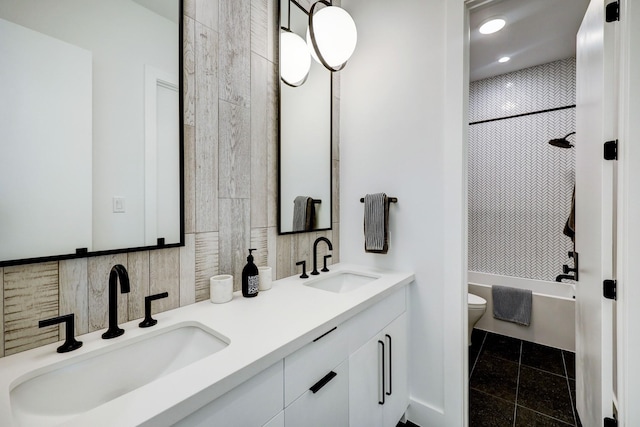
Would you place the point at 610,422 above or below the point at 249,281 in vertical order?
below

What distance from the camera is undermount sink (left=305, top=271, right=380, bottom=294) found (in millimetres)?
1560

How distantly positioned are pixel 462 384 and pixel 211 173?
159cm

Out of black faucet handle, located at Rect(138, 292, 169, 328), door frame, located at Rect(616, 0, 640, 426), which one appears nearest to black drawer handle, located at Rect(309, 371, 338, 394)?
black faucet handle, located at Rect(138, 292, 169, 328)

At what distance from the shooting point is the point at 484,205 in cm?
302

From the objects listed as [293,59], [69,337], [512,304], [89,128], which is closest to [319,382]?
[69,337]

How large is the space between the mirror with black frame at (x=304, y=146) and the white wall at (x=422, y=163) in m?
0.20

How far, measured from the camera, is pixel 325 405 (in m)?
0.92

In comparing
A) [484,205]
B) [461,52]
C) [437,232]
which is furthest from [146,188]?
[484,205]

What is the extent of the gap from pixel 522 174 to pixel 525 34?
1269 millimetres

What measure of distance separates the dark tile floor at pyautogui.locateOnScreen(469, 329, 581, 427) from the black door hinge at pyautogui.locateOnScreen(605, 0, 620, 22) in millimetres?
1938

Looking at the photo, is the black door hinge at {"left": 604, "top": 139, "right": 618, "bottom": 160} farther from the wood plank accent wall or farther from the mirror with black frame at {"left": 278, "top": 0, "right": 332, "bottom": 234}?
the wood plank accent wall

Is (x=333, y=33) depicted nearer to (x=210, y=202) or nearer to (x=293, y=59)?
(x=293, y=59)

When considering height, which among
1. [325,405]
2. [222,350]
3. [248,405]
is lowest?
[325,405]

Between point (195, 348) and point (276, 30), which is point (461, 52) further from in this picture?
point (195, 348)
